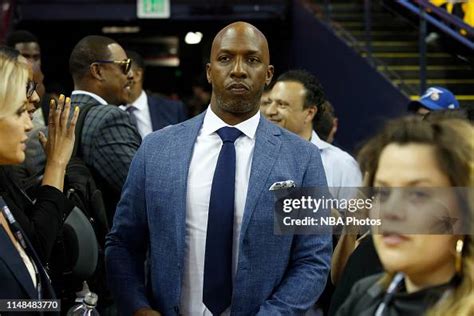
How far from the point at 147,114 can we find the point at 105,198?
122 inches

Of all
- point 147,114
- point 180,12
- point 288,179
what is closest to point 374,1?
point 180,12

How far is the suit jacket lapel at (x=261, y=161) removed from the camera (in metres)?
3.24

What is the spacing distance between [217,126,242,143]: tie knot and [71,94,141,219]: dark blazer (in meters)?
0.98

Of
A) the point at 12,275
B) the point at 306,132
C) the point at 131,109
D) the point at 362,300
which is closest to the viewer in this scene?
the point at 362,300

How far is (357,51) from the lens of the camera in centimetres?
1101

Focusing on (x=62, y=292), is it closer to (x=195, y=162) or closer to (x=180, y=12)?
(x=195, y=162)

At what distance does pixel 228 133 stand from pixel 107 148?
1060 millimetres

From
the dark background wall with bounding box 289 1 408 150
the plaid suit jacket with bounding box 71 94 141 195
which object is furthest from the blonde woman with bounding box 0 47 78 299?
the dark background wall with bounding box 289 1 408 150

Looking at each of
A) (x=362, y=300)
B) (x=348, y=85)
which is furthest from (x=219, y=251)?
(x=348, y=85)

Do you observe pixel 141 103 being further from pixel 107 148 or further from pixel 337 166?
pixel 107 148

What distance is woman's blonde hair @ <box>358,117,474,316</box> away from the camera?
75.7 inches

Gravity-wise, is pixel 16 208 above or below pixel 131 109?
below

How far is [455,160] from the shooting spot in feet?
6.37

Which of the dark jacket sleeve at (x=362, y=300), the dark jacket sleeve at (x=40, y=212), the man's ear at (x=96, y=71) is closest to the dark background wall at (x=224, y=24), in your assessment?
the man's ear at (x=96, y=71)
